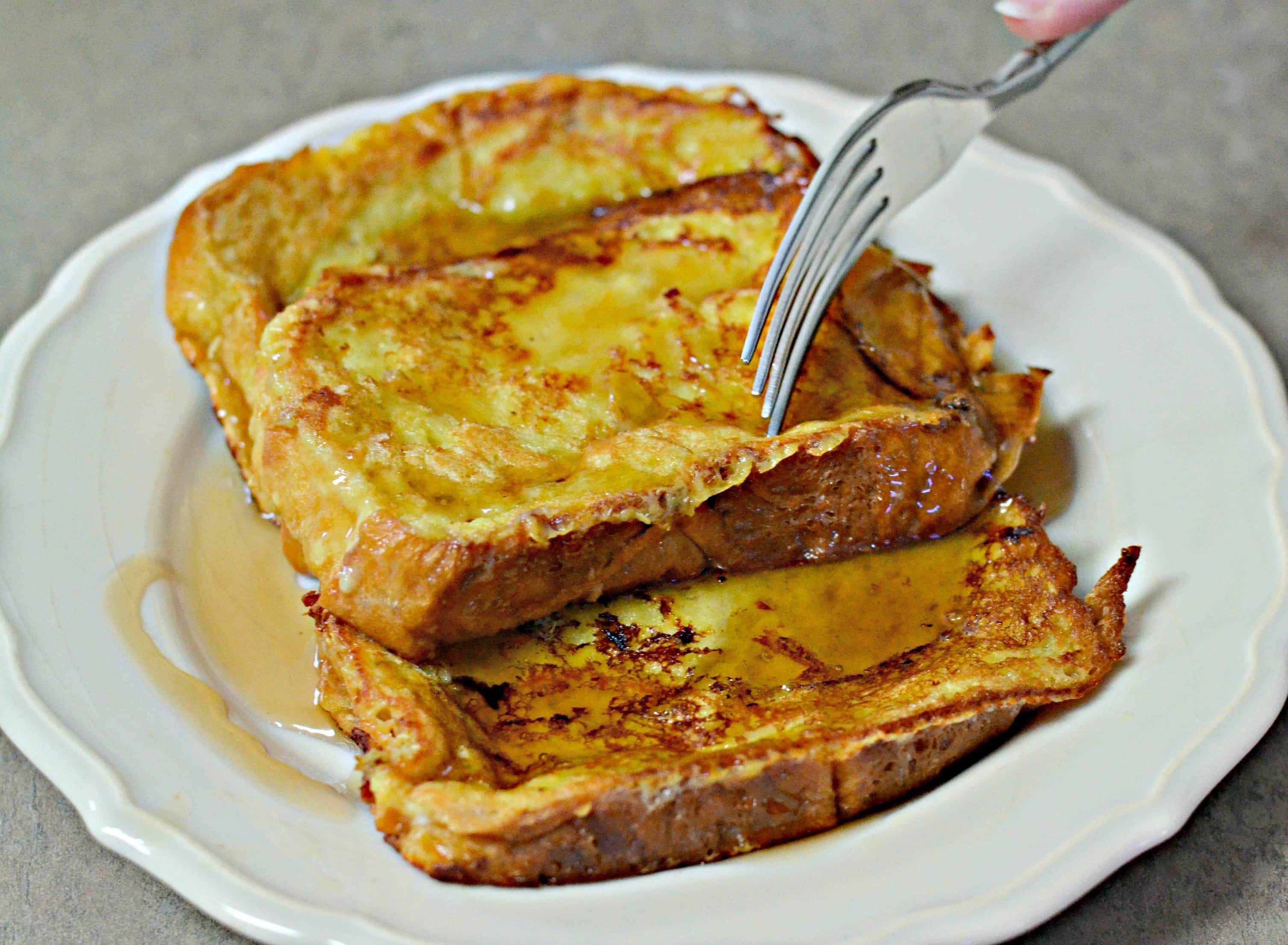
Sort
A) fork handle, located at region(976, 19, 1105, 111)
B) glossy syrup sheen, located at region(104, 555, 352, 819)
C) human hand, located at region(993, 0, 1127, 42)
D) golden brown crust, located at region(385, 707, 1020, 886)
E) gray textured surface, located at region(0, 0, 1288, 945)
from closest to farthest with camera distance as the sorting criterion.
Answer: golden brown crust, located at region(385, 707, 1020, 886) < glossy syrup sheen, located at region(104, 555, 352, 819) < human hand, located at region(993, 0, 1127, 42) < fork handle, located at region(976, 19, 1105, 111) < gray textured surface, located at region(0, 0, 1288, 945)

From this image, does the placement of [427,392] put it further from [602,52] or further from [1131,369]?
[602,52]

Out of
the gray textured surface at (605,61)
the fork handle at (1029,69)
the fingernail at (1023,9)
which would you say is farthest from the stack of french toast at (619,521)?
the gray textured surface at (605,61)

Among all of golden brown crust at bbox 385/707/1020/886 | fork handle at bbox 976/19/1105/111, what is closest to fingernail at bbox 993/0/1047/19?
fork handle at bbox 976/19/1105/111

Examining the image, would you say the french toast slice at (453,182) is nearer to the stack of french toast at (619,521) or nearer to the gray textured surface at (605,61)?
the stack of french toast at (619,521)

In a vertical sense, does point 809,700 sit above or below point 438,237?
below

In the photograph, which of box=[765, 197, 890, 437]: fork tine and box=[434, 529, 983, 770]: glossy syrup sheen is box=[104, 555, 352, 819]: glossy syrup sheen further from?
box=[765, 197, 890, 437]: fork tine

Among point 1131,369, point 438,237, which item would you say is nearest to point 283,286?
point 438,237
